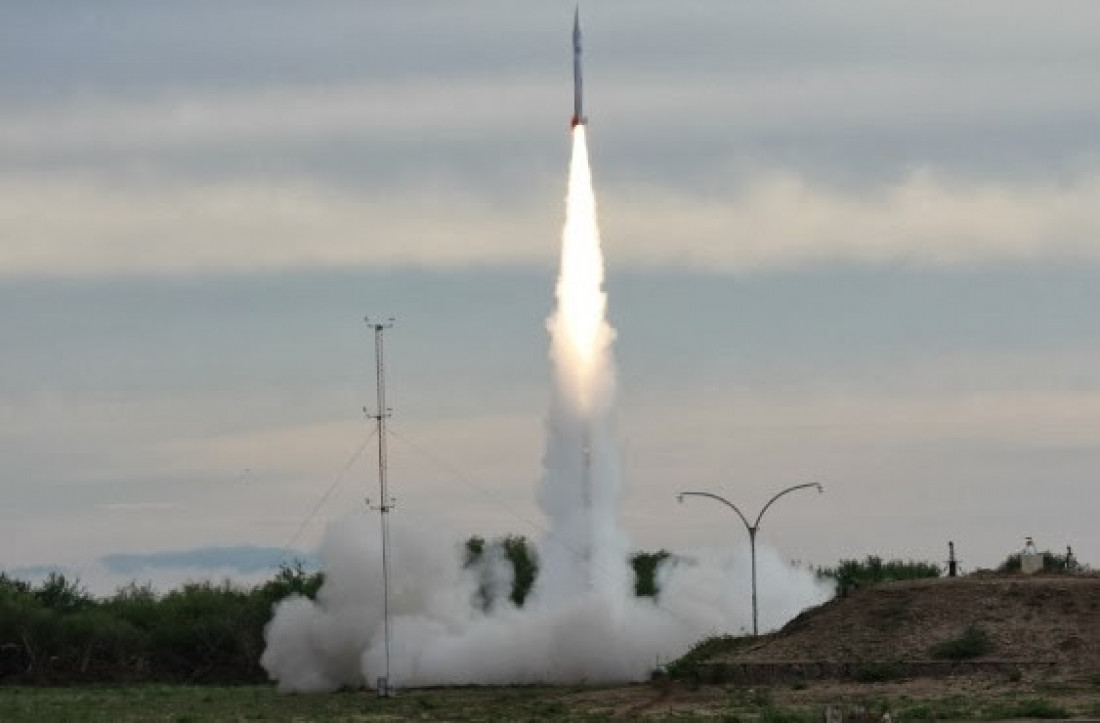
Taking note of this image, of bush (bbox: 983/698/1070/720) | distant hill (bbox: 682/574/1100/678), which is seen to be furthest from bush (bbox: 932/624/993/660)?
bush (bbox: 983/698/1070/720)

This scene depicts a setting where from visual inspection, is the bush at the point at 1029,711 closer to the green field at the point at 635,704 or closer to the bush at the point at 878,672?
the green field at the point at 635,704

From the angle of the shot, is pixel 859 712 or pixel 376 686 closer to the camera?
pixel 859 712

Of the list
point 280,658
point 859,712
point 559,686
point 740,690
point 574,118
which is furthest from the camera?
point 280,658

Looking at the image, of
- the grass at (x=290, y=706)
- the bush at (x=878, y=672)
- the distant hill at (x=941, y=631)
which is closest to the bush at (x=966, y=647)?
the distant hill at (x=941, y=631)

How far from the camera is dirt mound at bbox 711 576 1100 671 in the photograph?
327 feet

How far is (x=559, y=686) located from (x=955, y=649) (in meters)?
21.6

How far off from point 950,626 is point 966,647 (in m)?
3.28

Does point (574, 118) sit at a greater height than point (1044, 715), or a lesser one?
greater

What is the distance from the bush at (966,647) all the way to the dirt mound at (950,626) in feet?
0.12

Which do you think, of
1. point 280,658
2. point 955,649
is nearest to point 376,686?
point 280,658

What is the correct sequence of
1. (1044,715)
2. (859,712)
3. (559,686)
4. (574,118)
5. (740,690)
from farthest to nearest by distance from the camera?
(559,686)
(574,118)
(740,690)
(1044,715)
(859,712)

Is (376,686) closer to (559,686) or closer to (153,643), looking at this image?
(559,686)

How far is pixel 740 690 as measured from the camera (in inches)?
3930

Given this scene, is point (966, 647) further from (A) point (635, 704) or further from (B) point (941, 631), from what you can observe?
(A) point (635, 704)
